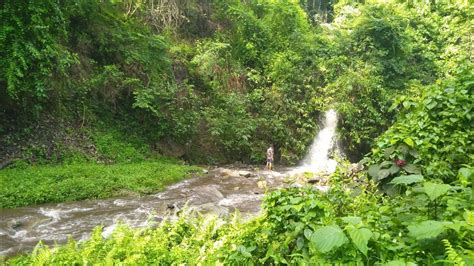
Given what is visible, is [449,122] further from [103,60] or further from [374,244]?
[103,60]

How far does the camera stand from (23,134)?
1298 centimetres

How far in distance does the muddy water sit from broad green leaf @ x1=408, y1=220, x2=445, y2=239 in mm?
4284

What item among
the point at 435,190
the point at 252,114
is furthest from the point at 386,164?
the point at 252,114

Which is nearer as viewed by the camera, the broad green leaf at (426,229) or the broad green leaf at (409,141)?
the broad green leaf at (426,229)

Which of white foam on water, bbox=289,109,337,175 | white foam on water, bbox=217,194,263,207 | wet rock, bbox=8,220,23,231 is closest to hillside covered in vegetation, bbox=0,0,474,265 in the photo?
white foam on water, bbox=289,109,337,175

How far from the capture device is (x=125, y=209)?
10195 millimetres

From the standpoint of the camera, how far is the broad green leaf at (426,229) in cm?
228

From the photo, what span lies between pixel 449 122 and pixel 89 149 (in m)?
12.7

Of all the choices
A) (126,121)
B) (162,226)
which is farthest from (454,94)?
(126,121)

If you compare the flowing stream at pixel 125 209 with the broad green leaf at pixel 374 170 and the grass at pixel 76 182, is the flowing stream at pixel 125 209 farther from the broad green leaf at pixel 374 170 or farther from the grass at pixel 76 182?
the broad green leaf at pixel 374 170

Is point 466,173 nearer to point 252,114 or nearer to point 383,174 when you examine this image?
point 383,174

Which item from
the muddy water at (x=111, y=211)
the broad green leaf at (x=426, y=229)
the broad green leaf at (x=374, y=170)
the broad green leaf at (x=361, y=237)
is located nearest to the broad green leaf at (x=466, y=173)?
the broad green leaf at (x=426, y=229)

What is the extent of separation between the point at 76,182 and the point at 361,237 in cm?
1061

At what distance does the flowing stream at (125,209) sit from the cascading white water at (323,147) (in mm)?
4675
